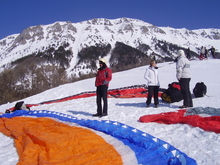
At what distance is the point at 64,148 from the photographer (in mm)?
2633

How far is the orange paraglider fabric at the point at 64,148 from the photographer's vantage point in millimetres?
2274

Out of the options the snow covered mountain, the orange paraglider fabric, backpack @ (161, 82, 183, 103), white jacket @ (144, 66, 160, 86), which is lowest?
the orange paraglider fabric

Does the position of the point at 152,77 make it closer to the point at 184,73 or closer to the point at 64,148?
the point at 184,73

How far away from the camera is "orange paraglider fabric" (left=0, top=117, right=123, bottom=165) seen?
2274mm

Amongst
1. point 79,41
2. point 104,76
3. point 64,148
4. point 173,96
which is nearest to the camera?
point 64,148

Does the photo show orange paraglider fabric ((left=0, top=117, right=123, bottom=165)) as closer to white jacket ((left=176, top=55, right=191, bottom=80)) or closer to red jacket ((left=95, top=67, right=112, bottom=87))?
red jacket ((left=95, top=67, right=112, bottom=87))

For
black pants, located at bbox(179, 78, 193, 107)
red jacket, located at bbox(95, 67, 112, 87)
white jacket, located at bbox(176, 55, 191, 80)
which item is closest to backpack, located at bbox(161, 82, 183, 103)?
black pants, located at bbox(179, 78, 193, 107)

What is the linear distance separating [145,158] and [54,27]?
184 m

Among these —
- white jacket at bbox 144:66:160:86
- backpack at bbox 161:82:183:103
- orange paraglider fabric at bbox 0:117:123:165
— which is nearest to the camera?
orange paraglider fabric at bbox 0:117:123:165

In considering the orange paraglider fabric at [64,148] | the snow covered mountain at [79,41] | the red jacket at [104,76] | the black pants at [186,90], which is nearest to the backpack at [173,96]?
the black pants at [186,90]

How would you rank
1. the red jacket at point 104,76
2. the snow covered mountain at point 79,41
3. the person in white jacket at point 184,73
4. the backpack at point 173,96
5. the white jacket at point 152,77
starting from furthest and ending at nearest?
the snow covered mountain at point 79,41 < the backpack at point 173,96 < the white jacket at point 152,77 < the person in white jacket at point 184,73 < the red jacket at point 104,76

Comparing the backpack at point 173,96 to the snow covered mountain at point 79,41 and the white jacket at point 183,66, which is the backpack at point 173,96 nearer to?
the white jacket at point 183,66

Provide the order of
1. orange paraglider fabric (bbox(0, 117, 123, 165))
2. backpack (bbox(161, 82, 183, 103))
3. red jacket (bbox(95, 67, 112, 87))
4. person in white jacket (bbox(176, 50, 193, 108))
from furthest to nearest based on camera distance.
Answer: backpack (bbox(161, 82, 183, 103))
person in white jacket (bbox(176, 50, 193, 108))
red jacket (bbox(95, 67, 112, 87))
orange paraglider fabric (bbox(0, 117, 123, 165))

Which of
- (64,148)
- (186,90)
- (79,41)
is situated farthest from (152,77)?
(79,41)
